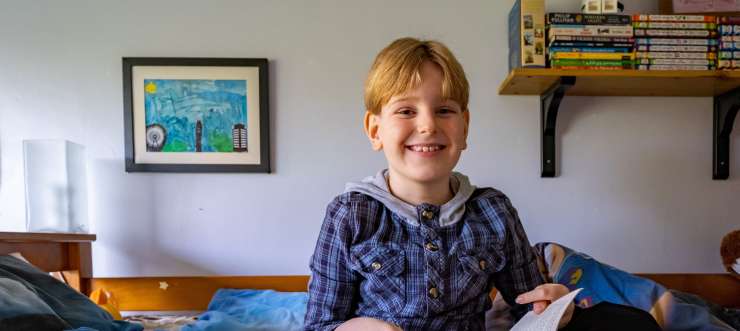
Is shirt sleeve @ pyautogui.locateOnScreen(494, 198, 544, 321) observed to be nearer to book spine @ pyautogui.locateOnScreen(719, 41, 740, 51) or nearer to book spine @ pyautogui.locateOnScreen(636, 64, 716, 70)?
book spine @ pyautogui.locateOnScreen(636, 64, 716, 70)

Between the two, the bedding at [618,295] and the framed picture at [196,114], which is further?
the framed picture at [196,114]

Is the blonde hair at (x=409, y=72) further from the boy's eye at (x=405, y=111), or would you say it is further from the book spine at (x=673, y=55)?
the book spine at (x=673, y=55)

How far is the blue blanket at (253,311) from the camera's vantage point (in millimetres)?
953

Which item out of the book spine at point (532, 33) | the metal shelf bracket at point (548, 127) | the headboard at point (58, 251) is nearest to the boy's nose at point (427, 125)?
the book spine at point (532, 33)

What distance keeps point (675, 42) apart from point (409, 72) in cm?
86

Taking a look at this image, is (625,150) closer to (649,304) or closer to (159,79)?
(649,304)

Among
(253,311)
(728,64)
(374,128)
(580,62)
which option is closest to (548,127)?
(580,62)

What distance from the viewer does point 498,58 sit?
1.21 metres

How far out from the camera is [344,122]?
1.23 metres

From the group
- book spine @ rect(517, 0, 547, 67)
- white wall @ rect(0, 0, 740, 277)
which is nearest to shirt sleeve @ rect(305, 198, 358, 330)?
white wall @ rect(0, 0, 740, 277)

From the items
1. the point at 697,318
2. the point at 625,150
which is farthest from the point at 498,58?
the point at 697,318

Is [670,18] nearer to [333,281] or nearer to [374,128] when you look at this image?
[374,128]

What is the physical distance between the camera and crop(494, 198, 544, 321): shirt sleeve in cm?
70

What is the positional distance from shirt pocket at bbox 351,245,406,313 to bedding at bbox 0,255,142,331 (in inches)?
19.5
